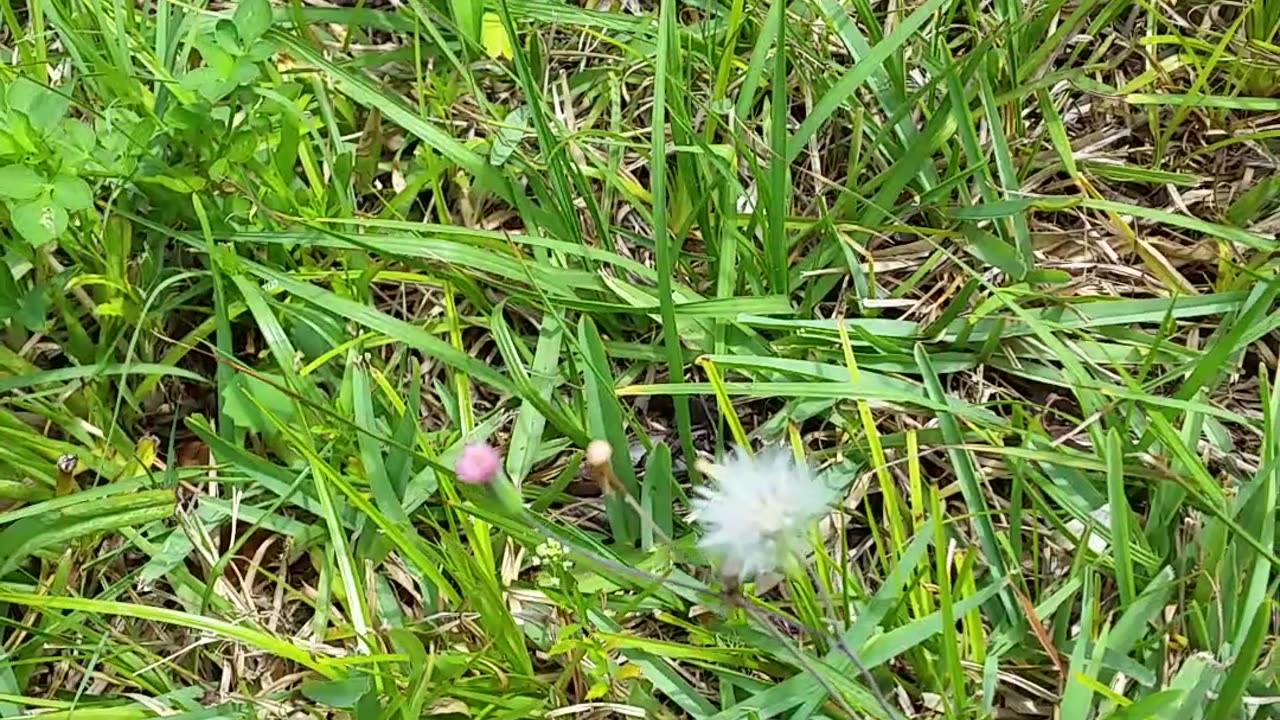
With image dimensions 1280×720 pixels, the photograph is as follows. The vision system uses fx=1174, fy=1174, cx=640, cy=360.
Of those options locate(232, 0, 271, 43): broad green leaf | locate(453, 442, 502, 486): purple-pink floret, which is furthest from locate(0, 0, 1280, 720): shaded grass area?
locate(453, 442, 502, 486): purple-pink floret

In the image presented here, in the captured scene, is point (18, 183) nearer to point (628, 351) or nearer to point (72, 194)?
point (72, 194)

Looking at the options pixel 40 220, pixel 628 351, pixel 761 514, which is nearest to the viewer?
pixel 761 514

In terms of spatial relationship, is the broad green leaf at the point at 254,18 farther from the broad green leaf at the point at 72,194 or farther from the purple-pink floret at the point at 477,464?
the purple-pink floret at the point at 477,464

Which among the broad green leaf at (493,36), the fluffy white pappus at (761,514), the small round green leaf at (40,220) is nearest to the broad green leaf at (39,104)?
the small round green leaf at (40,220)

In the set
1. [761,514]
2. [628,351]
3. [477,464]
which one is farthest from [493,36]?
[761,514]

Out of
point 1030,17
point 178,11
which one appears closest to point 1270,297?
point 1030,17
